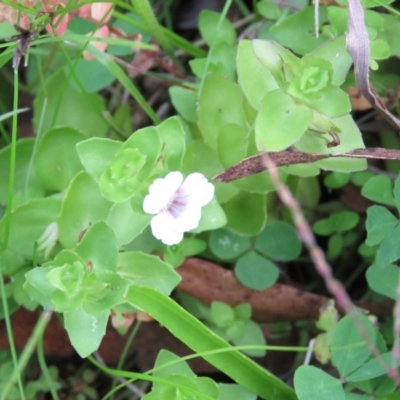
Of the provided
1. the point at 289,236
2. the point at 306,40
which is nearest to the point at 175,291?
the point at 289,236

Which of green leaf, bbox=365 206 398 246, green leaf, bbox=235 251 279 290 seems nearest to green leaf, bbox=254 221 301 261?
green leaf, bbox=235 251 279 290

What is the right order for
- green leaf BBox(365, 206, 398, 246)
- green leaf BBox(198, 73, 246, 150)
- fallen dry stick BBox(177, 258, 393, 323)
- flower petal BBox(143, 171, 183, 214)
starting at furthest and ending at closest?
fallen dry stick BBox(177, 258, 393, 323), green leaf BBox(198, 73, 246, 150), green leaf BBox(365, 206, 398, 246), flower petal BBox(143, 171, 183, 214)

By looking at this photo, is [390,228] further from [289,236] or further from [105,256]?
[105,256]

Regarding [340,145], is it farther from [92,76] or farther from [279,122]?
[92,76]

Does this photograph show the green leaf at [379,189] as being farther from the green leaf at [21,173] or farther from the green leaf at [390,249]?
the green leaf at [21,173]

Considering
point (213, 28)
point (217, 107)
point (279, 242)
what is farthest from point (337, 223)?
point (213, 28)

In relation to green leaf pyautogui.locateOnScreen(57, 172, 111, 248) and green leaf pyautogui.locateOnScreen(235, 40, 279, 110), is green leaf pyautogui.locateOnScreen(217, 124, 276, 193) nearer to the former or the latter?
green leaf pyautogui.locateOnScreen(235, 40, 279, 110)
